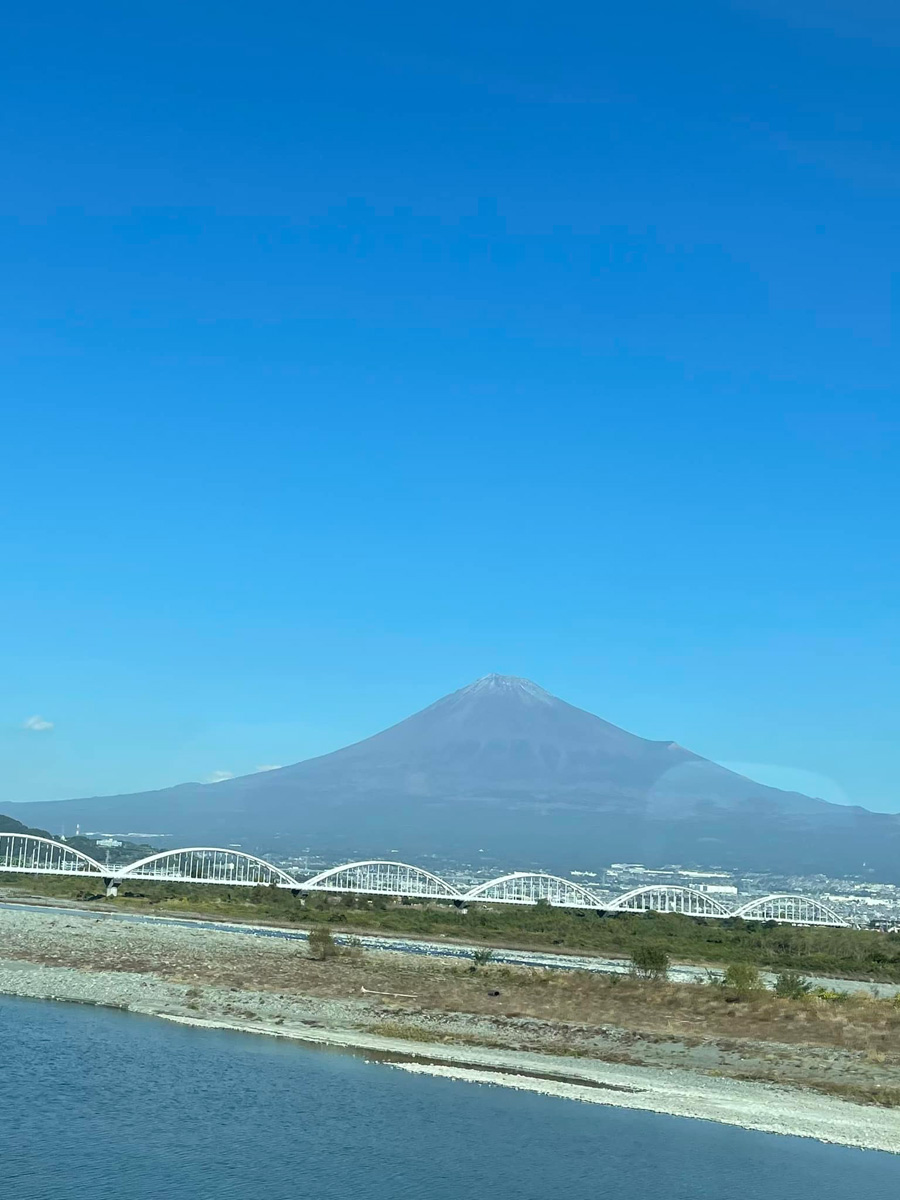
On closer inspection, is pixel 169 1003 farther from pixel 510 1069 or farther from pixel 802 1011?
pixel 802 1011

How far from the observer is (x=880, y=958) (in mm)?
72500

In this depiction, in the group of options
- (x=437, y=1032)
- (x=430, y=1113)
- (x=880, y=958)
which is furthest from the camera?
(x=880, y=958)

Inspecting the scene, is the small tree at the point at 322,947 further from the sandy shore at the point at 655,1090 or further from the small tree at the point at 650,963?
the sandy shore at the point at 655,1090

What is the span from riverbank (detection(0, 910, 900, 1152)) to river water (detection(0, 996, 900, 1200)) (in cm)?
170

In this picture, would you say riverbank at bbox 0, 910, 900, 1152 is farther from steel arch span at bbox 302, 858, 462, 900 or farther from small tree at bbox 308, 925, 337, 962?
steel arch span at bbox 302, 858, 462, 900

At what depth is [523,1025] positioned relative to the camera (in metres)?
34.4

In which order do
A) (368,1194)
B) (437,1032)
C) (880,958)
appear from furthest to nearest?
(880,958), (437,1032), (368,1194)

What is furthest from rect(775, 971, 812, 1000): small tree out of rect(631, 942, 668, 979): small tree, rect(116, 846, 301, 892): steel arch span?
rect(116, 846, 301, 892): steel arch span

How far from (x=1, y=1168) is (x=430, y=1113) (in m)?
7.77

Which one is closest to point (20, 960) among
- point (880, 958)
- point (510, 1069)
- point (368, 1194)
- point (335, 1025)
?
point (335, 1025)

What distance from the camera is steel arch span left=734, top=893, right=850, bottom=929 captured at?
375ft

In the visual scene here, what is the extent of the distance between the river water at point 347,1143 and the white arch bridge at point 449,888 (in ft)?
266

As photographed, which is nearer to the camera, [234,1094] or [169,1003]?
[234,1094]

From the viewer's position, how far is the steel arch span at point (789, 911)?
114m
